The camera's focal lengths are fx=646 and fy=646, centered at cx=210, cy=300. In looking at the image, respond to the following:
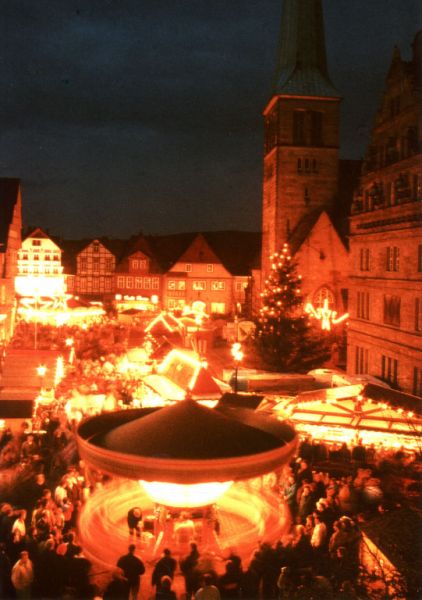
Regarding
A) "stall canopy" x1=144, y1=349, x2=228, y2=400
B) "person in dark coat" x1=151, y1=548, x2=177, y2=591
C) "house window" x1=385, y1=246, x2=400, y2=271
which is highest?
"house window" x1=385, y1=246, x2=400, y2=271

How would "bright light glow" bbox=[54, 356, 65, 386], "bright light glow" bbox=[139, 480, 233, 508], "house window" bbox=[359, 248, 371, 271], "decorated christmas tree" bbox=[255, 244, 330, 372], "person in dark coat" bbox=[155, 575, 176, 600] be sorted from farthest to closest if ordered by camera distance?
"decorated christmas tree" bbox=[255, 244, 330, 372]
"house window" bbox=[359, 248, 371, 271]
"bright light glow" bbox=[54, 356, 65, 386]
"person in dark coat" bbox=[155, 575, 176, 600]
"bright light glow" bbox=[139, 480, 233, 508]

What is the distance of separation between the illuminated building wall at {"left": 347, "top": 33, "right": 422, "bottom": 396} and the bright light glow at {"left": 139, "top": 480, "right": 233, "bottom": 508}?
15662mm

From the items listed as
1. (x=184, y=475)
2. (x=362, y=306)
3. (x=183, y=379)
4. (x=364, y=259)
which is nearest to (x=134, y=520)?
(x=184, y=475)

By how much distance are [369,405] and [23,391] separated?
9015 millimetres

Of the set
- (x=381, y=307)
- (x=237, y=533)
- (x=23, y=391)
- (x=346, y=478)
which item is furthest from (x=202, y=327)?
(x=237, y=533)

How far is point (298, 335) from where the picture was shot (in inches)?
1225

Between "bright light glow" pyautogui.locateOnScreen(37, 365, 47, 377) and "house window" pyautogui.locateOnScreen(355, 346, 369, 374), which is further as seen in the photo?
"house window" pyautogui.locateOnScreen(355, 346, 369, 374)

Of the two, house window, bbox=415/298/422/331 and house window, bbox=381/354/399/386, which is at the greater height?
house window, bbox=415/298/422/331

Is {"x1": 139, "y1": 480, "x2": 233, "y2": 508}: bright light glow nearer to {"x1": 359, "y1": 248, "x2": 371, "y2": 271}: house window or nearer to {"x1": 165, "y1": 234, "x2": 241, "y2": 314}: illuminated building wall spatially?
{"x1": 359, "y1": 248, "x2": 371, "y2": 271}: house window

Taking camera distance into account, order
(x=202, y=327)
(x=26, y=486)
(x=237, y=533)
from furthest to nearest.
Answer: (x=202, y=327), (x=26, y=486), (x=237, y=533)

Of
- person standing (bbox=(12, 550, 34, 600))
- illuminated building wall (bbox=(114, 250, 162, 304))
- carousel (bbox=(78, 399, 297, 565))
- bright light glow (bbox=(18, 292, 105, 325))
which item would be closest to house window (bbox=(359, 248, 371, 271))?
carousel (bbox=(78, 399, 297, 565))

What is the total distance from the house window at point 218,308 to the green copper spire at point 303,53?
26.0 metres

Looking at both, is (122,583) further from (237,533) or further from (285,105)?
(285,105)

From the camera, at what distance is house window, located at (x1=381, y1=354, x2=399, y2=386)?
24.7m
